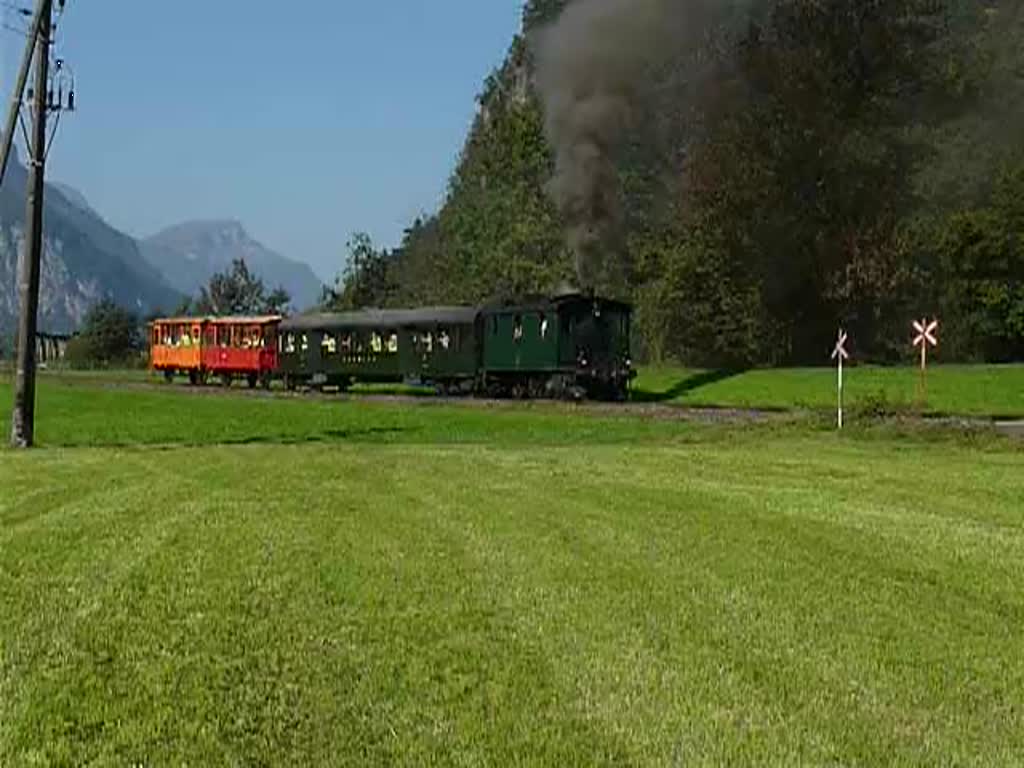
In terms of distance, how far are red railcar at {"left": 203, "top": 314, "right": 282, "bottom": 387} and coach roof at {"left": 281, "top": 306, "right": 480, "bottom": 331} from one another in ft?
4.29

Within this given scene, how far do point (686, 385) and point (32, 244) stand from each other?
2720 centimetres

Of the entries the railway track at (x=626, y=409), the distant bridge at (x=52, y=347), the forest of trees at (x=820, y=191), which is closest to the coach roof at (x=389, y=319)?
the railway track at (x=626, y=409)

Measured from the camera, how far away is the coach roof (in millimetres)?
43062

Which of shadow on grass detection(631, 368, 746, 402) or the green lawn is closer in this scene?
the green lawn

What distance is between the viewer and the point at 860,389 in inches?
1526

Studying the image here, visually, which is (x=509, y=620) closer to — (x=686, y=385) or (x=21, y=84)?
(x=21, y=84)

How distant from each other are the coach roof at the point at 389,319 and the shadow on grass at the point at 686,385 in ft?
18.1

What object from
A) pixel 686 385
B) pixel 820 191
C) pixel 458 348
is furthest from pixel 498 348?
pixel 820 191

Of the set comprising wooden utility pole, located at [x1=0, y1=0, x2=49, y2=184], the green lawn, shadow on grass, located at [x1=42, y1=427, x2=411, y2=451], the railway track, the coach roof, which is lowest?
shadow on grass, located at [x1=42, y1=427, x2=411, y2=451]

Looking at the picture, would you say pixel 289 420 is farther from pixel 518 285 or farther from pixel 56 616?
pixel 518 285

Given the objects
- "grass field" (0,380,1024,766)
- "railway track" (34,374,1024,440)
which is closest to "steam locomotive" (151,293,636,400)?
"railway track" (34,374,1024,440)

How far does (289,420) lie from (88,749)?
87.4 ft

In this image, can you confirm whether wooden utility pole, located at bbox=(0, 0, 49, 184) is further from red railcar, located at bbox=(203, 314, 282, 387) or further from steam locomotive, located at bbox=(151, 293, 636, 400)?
red railcar, located at bbox=(203, 314, 282, 387)

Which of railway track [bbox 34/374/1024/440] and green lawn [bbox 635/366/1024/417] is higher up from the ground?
green lawn [bbox 635/366/1024/417]
